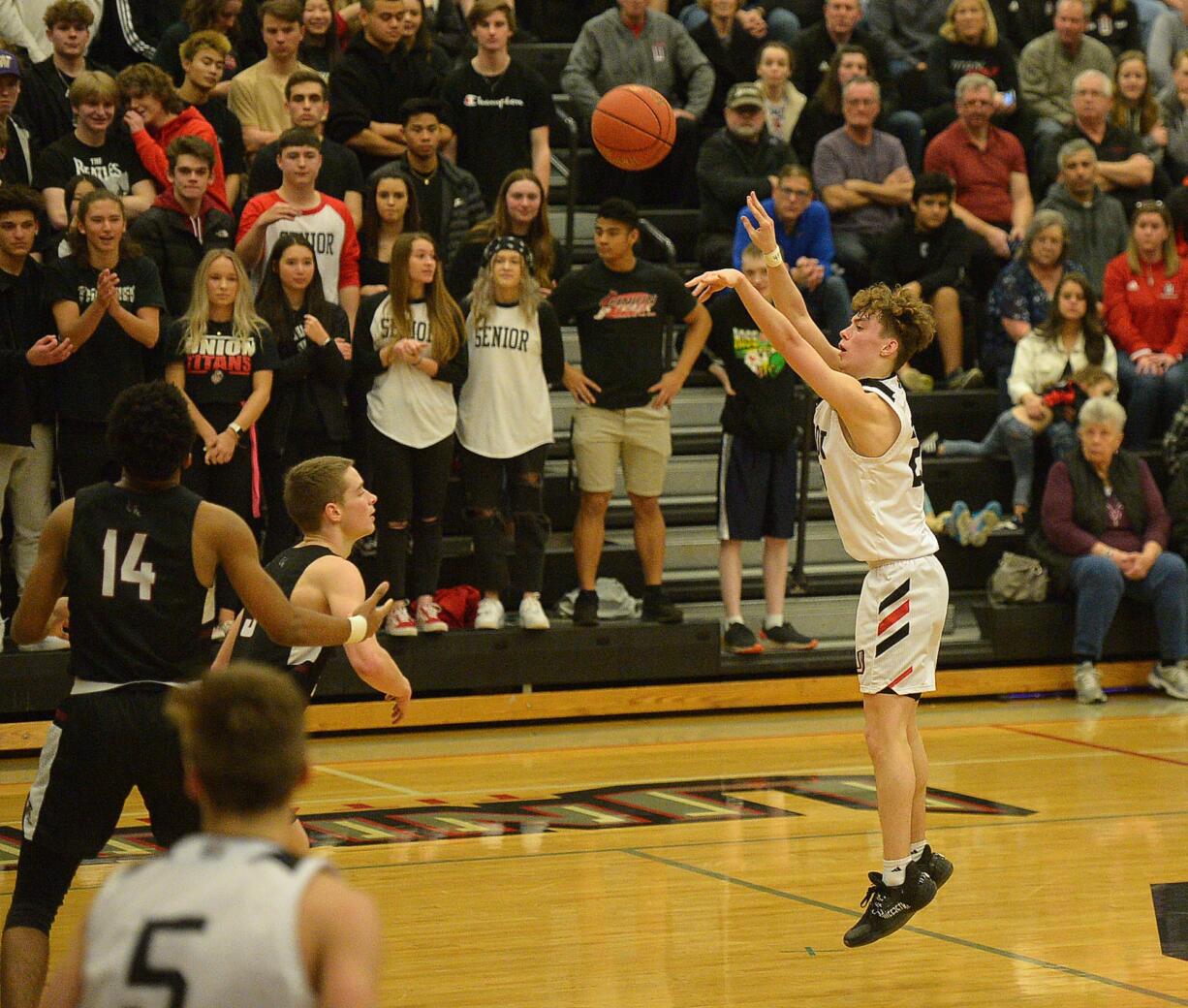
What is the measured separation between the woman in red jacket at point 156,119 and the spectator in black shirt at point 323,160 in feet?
0.87

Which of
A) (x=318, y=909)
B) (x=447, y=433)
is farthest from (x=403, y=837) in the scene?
(x=318, y=909)

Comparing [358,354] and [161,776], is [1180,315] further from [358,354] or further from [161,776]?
[161,776]

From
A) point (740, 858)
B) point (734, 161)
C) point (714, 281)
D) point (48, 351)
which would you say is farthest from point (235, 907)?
point (734, 161)

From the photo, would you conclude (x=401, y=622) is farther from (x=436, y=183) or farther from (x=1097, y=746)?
(x=1097, y=746)

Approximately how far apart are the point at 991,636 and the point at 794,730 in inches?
72.2

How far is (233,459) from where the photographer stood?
9.31 metres

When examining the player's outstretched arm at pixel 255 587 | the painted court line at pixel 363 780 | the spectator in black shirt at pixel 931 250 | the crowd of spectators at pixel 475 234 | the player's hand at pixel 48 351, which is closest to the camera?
the player's outstretched arm at pixel 255 587

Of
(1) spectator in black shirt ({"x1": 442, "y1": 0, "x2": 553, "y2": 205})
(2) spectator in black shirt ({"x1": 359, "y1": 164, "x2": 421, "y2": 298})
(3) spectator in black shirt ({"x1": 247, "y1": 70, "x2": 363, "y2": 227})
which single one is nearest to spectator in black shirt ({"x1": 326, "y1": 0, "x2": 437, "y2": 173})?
(1) spectator in black shirt ({"x1": 442, "y1": 0, "x2": 553, "y2": 205})

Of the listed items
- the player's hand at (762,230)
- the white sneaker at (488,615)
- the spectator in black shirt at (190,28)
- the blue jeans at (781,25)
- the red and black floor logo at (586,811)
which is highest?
the blue jeans at (781,25)

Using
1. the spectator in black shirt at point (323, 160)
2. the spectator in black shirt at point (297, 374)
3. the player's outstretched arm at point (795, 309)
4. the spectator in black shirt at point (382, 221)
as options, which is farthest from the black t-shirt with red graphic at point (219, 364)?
the player's outstretched arm at point (795, 309)

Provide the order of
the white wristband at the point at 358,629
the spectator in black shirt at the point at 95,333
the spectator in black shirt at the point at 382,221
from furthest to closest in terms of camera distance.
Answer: the spectator in black shirt at the point at 382,221 < the spectator in black shirt at the point at 95,333 < the white wristband at the point at 358,629

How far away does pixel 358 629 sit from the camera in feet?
15.7

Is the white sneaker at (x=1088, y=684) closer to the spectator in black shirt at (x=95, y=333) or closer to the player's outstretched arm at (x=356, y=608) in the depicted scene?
the spectator in black shirt at (x=95, y=333)

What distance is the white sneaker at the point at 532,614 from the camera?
33.0 ft
